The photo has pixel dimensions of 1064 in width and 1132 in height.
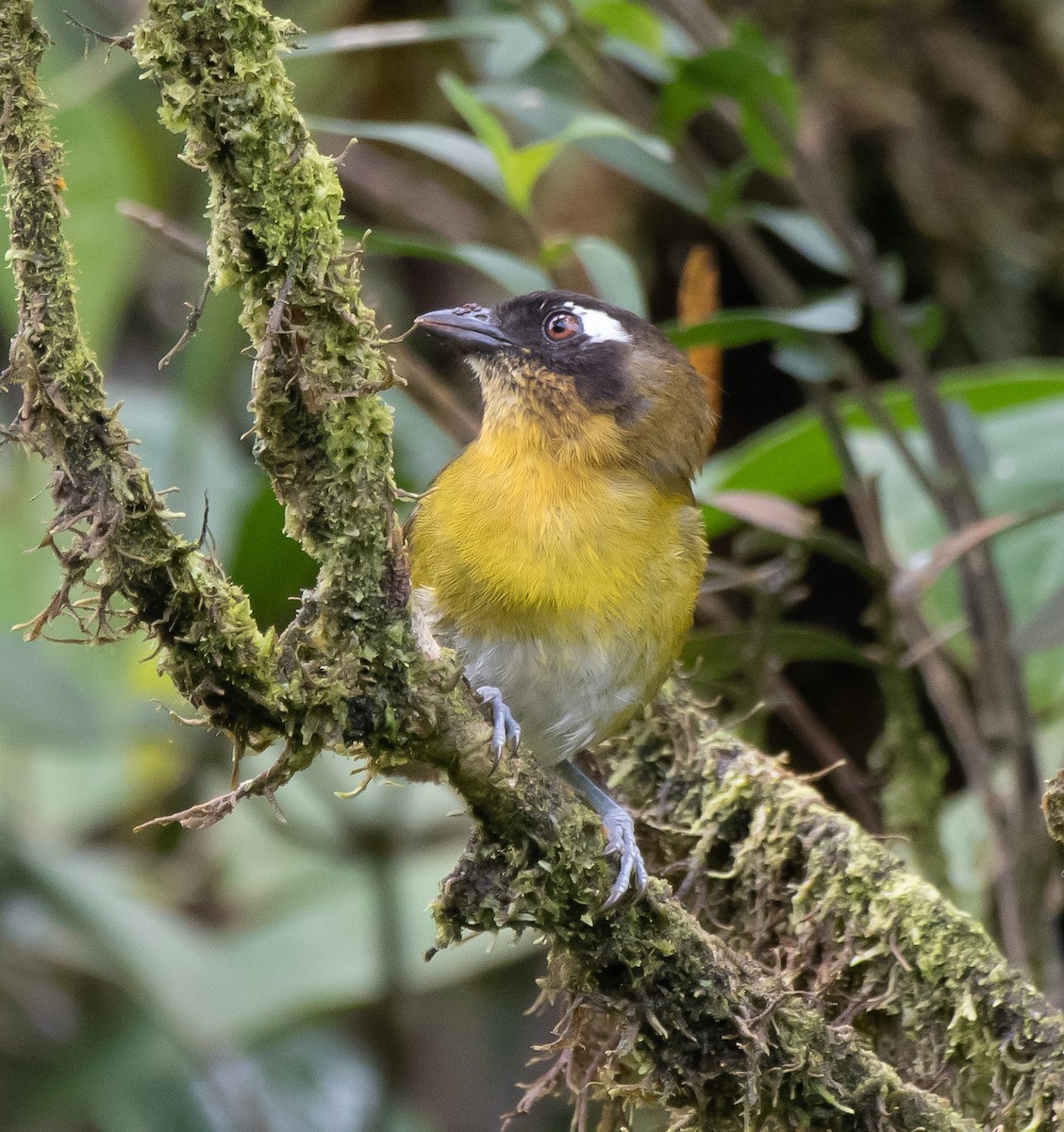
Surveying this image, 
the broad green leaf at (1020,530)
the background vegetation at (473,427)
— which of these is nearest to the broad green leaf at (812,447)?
the background vegetation at (473,427)

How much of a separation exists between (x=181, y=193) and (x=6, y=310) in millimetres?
1876

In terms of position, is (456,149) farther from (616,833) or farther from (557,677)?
(616,833)

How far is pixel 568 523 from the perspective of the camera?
7.06 feet

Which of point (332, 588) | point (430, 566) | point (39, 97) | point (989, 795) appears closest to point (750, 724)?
point (989, 795)

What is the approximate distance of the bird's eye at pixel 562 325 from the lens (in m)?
2.46

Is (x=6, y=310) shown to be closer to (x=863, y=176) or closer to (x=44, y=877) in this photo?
(x=44, y=877)

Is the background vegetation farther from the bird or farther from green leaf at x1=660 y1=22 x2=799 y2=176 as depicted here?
the bird

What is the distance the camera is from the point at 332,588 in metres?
1.38

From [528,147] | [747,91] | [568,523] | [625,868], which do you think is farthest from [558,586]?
[747,91]

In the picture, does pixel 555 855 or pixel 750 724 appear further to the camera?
pixel 750 724

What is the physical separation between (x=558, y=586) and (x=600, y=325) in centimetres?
59

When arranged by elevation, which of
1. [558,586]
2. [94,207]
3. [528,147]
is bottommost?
[558,586]

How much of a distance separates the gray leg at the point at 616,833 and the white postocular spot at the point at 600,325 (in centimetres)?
74

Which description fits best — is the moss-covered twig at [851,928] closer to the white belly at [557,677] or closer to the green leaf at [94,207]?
the white belly at [557,677]
